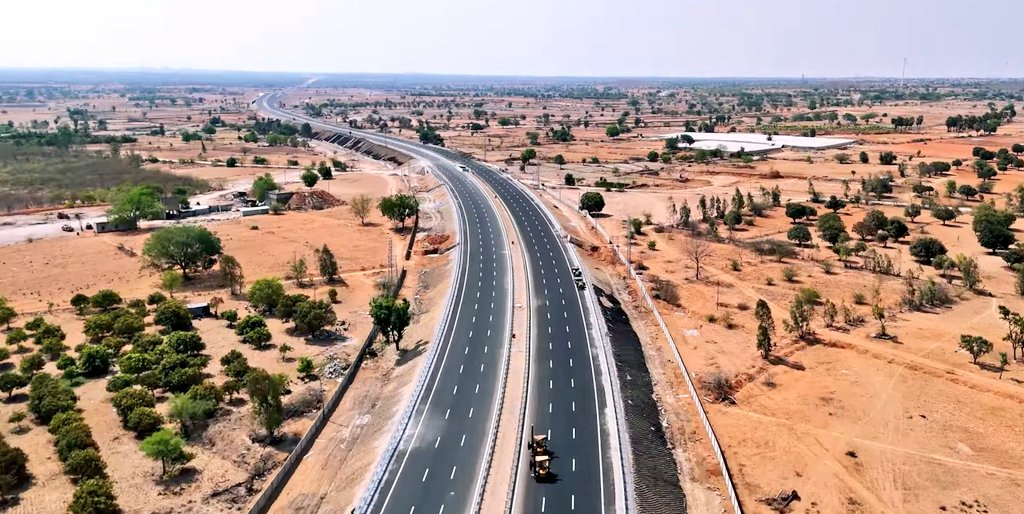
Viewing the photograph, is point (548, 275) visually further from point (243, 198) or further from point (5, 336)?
point (243, 198)

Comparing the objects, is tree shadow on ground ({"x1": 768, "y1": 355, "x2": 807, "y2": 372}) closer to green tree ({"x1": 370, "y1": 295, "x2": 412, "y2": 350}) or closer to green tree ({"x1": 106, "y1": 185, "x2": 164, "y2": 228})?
green tree ({"x1": 370, "y1": 295, "x2": 412, "y2": 350})

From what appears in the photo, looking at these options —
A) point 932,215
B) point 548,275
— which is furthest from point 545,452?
point 932,215

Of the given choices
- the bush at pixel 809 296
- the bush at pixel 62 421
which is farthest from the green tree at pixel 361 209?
the bush at pixel 809 296

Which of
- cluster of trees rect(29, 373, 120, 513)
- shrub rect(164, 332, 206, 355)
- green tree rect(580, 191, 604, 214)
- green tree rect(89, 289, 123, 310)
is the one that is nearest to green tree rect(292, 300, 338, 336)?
shrub rect(164, 332, 206, 355)

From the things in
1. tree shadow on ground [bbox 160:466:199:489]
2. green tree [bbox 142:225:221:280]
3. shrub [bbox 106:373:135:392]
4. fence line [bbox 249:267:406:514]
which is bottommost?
tree shadow on ground [bbox 160:466:199:489]

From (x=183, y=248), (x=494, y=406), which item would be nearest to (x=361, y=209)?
(x=183, y=248)

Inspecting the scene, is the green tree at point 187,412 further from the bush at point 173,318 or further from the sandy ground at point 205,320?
the bush at point 173,318
